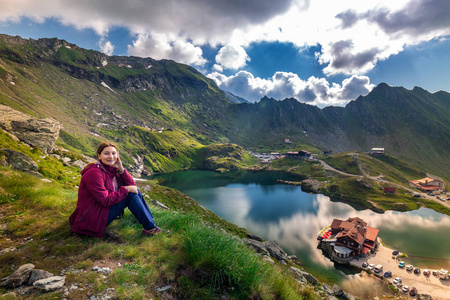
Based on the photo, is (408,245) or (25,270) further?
(408,245)

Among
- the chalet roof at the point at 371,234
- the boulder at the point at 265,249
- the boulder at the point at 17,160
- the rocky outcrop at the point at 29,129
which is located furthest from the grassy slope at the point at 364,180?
the rocky outcrop at the point at 29,129

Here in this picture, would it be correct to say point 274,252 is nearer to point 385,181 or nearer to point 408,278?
point 408,278

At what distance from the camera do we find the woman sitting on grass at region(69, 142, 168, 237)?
545cm

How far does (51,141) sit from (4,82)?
20301 centimetres

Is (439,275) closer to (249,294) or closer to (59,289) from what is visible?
(249,294)

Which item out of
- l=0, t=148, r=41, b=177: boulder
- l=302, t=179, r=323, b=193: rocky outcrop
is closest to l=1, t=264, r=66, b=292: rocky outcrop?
l=0, t=148, r=41, b=177: boulder

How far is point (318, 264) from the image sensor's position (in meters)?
40.9

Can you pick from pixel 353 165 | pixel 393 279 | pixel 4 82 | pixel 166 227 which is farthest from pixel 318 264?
pixel 4 82

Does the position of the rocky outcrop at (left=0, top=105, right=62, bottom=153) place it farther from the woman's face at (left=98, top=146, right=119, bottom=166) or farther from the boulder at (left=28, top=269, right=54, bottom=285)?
the boulder at (left=28, top=269, right=54, bottom=285)

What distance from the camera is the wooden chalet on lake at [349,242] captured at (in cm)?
4316

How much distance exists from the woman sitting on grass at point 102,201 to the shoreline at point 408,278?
49.4m

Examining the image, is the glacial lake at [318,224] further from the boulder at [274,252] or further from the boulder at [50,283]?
the boulder at [50,283]

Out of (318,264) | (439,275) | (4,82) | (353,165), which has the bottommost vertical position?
(318,264)

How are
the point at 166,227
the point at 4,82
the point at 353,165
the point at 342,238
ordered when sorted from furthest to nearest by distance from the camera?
the point at 4,82, the point at 353,165, the point at 342,238, the point at 166,227
